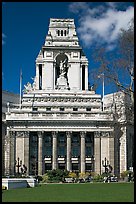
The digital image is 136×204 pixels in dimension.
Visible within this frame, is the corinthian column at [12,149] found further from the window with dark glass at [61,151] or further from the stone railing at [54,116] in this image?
the window with dark glass at [61,151]

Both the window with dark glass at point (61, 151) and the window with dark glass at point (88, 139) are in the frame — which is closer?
the window with dark glass at point (61, 151)

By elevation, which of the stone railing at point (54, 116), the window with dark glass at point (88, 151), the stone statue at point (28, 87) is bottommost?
the window with dark glass at point (88, 151)

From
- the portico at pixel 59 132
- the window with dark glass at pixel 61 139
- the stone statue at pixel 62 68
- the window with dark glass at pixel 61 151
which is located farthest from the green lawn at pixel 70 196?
the stone statue at pixel 62 68

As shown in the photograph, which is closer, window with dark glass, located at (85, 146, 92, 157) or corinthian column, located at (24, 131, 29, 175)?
corinthian column, located at (24, 131, 29, 175)

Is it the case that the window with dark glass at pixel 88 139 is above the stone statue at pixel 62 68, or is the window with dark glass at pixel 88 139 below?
below

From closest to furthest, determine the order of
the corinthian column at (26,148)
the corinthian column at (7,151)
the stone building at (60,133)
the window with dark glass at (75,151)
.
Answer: the corinthian column at (7,151), the corinthian column at (26,148), the stone building at (60,133), the window with dark glass at (75,151)

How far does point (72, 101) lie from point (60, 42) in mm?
17798

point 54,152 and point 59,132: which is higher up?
point 59,132

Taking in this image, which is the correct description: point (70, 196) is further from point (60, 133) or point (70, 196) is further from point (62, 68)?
point (62, 68)

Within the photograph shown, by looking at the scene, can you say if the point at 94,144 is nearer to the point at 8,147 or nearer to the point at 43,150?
the point at 43,150

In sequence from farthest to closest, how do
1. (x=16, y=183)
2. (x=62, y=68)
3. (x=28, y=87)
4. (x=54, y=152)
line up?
(x=62, y=68) → (x=28, y=87) → (x=54, y=152) → (x=16, y=183)

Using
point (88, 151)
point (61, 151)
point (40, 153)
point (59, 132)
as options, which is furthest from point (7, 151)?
point (88, 151)

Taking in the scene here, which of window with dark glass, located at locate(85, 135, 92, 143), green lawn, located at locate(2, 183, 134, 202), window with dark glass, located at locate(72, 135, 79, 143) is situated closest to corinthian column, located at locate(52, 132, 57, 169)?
window with dark glass, located at locate(72, 135, 79, 143)

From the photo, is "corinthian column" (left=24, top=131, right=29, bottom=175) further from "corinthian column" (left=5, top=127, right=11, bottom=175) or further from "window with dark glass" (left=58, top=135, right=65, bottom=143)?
"window with dark glass" (left=58, top=135, right=65, bottom=143)
